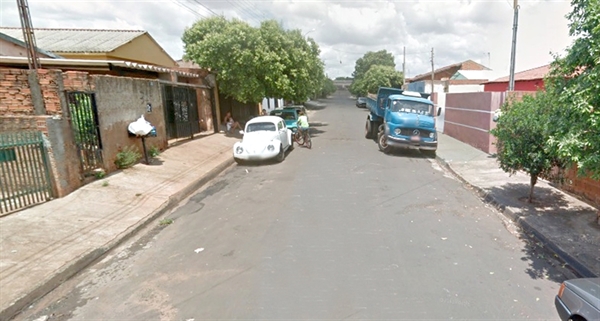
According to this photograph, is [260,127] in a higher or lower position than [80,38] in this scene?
lower

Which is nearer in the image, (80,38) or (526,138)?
(526,138)

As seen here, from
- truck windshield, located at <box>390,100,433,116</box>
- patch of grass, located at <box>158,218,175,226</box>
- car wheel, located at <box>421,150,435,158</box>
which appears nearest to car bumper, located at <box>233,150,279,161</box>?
patch of grass, located at <box>158,218,175,226</box>

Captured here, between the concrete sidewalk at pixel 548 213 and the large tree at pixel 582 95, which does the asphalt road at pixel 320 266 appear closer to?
the concrete sidewalk at pixel 548 213

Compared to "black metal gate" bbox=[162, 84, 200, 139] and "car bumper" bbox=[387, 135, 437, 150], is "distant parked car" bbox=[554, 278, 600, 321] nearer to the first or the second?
"car bumper" bbox=[387, 135, 437, 150]

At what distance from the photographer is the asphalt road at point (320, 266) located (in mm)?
3092

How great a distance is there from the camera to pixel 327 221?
17.2 feet

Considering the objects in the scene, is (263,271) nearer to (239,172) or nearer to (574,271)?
(574,271)

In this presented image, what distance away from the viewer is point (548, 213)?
5.52 metres

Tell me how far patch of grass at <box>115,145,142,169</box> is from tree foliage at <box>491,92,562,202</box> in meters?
8.83

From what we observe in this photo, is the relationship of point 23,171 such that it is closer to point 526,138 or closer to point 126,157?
point 126,157

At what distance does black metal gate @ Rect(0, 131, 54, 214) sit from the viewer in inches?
205

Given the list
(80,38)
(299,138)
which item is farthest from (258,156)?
(80,38)

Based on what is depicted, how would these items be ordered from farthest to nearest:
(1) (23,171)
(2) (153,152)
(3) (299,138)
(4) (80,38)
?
1. (4) (80,38)
2. (3) (299,138)
3. (2) (153,152)
4. (1) (23,171)

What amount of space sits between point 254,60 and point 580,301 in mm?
13553
